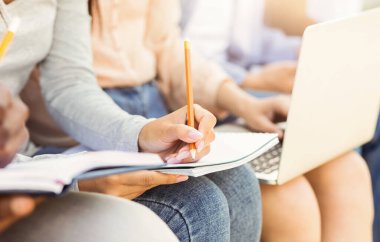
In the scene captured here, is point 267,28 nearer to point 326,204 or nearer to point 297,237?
point 326,204

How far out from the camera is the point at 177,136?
0.74 m

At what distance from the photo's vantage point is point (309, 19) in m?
1.48

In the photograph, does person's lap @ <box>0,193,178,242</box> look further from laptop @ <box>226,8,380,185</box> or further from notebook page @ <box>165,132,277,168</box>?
laptop @ <box>226,8,380,185</box>

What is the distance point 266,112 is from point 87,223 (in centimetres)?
56

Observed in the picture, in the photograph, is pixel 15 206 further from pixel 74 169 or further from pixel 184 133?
pixel 184 133

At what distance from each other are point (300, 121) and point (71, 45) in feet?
1.30

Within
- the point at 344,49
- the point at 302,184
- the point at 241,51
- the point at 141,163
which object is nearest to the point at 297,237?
the point at 302,184

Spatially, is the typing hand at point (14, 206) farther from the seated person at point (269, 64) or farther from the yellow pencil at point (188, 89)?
the seated person at point (269, 64)

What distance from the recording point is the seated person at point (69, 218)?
600mm

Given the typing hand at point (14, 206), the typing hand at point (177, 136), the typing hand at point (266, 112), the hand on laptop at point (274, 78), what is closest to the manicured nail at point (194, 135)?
the typing hand at point (177, 136)

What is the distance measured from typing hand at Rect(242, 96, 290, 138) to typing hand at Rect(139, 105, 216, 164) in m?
0.33

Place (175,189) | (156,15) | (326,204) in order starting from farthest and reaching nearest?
(156,15) → (326,204) → (175,189)

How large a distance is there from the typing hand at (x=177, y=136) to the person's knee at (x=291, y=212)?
0.25m

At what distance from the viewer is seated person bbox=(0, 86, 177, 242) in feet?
1.97
